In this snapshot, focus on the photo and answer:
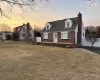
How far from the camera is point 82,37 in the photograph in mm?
30906

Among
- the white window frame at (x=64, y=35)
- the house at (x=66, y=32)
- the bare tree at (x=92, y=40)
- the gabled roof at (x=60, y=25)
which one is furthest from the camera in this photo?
the white window frame at (x=64, y=35)

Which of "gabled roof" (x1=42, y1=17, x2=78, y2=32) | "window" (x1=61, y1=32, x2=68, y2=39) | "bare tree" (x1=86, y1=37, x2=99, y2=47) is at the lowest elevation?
"bare tree" (x1=86, y1=37, x2=99, y2=47)

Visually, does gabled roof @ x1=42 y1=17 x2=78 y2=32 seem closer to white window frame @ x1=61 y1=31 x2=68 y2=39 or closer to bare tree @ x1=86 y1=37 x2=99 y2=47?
white window frame @ x1=61 y1=31 x2=68 y2=39

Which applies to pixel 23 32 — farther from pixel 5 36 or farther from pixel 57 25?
pixel 57 25

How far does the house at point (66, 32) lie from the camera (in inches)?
1178

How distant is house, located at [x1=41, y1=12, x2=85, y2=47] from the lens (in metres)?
29.9

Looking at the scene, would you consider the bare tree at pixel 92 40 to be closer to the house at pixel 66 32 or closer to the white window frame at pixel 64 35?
the house at pixel 66 32

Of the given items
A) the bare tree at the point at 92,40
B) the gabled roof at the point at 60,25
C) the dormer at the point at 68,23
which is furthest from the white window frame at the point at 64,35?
the bare tree at the point at 92,40

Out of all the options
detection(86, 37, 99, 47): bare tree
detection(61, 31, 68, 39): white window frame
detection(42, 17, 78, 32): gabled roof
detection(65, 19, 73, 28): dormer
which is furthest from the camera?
detection(61, 31, 68, 39): white window frame

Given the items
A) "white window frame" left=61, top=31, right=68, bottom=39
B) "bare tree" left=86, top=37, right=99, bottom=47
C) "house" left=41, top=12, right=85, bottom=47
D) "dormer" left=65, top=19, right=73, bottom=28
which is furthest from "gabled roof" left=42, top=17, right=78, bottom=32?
"bare tree" left=86, top=37, right=99, bottom=47

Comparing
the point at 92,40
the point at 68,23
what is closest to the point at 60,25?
the point at 68,23

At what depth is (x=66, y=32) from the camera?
103ft

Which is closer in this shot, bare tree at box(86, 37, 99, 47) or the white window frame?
bare tree at box(86, 37, 99, 47)

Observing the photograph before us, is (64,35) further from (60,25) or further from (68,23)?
(60,25)
